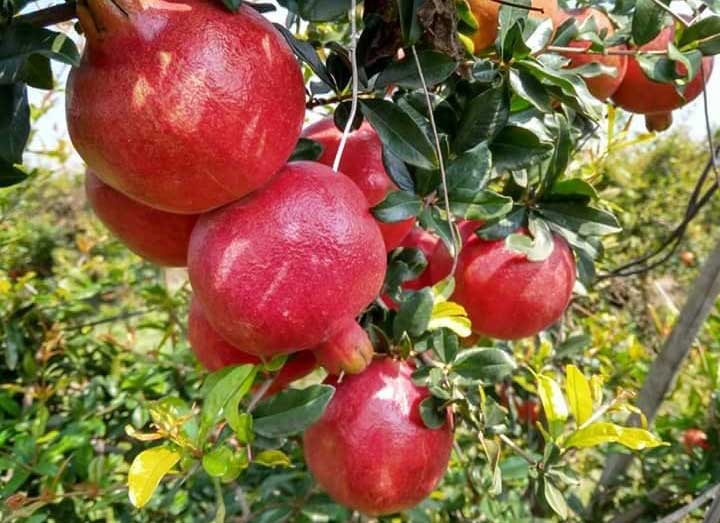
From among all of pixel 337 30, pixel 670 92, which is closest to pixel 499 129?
pixel 670 92

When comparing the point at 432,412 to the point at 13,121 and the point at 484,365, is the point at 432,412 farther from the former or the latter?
the point at 13,121

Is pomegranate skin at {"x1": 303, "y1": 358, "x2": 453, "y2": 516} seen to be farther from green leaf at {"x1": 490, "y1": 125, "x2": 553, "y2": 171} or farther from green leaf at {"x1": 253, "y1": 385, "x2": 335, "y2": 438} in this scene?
green leaf at {"x1": 490, "y1": 125, "x2": 553, "y2": 171}

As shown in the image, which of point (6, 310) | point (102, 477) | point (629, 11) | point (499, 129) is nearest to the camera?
point (499, 129)

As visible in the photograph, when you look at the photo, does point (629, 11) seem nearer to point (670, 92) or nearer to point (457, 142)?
point (670, 92)

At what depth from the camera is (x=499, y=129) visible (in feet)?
1.85

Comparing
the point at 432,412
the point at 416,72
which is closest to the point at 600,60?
the point at 416,72

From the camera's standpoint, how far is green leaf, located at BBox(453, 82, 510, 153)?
55 centimetres

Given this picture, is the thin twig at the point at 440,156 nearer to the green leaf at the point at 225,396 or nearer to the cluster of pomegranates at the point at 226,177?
the cluster of pomegranates at the point at 226,177

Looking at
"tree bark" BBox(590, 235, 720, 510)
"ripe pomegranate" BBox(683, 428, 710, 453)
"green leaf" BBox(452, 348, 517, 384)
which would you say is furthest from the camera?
"ripe pomegranate" BBox(683, 428, 710, 453)

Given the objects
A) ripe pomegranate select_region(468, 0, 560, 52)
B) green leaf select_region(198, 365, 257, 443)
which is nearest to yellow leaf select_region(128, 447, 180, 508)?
green leaf select_region(198, 365, 257, 443)

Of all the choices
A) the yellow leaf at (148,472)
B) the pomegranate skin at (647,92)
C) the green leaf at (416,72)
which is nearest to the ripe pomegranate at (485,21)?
the green leaf at (416,72)

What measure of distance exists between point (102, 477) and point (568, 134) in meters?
0.78

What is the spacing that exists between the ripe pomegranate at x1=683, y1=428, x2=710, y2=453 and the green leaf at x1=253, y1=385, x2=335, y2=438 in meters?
0.93

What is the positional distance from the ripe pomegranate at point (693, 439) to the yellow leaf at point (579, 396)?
26.5 inches
